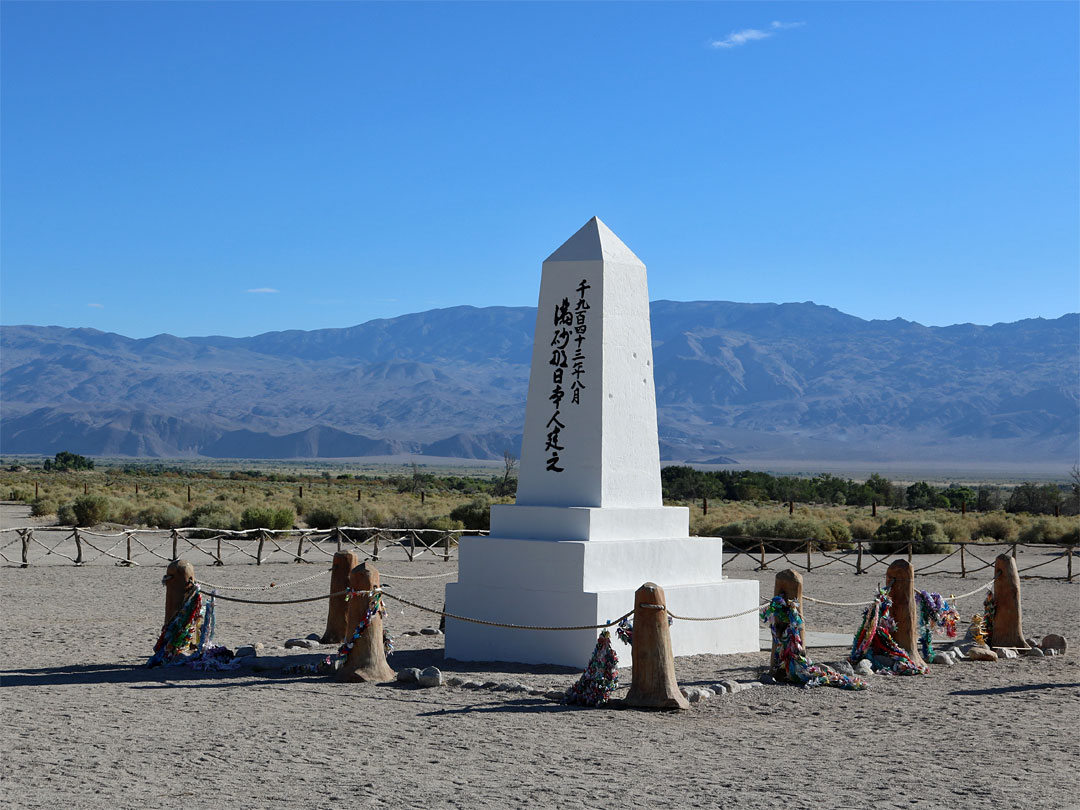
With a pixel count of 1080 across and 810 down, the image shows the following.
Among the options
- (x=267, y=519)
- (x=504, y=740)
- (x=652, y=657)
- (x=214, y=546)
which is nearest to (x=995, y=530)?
(x=267, y=519)

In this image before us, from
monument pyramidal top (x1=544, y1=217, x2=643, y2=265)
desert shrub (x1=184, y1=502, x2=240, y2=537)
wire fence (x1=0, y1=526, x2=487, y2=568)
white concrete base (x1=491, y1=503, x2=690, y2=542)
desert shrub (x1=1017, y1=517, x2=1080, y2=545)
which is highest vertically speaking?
monument pyramidal top (x1=544, y1=217, x2=643, y2=265)

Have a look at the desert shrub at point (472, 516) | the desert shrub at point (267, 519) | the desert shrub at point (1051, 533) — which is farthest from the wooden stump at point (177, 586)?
the desert shrub at point (1051, 533)

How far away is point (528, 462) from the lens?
12625mm

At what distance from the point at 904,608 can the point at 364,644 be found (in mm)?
5126

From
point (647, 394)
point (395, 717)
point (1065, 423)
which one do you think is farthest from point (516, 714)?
point (1065, 423)

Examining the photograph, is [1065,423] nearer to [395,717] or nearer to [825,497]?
[825,497]

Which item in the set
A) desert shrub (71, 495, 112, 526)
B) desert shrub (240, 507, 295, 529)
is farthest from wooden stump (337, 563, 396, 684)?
desert shrub (71, 495, 112, 526)

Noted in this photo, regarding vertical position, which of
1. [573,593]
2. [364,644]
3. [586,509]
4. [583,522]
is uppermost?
[586,509]

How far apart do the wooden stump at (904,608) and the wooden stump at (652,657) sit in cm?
316

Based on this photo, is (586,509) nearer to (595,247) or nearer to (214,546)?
(595,247)

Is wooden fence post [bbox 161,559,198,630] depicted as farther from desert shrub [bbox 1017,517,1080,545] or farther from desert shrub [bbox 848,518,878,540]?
desert shrub [bbox 1017,517,1080,545]

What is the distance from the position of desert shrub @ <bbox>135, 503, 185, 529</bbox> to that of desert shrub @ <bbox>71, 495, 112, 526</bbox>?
1271 millimetres

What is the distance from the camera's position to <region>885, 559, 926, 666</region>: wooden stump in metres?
11.8

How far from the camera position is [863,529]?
35438mm
